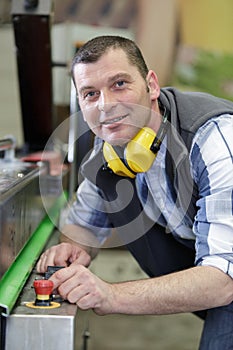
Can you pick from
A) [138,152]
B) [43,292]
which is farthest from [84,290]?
[138,152]

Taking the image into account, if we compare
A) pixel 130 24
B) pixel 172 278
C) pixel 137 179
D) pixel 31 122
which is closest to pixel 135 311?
pixel 172 278

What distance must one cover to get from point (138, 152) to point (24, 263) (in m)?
0.31

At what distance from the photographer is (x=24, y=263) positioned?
121 centimetres

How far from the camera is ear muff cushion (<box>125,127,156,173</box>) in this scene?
4.14 ft

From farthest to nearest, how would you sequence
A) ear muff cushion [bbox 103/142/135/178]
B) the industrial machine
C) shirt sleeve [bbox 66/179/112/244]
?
shirt sleeve [bbox 66/179/112/244]
ear muff cushion [bbox 103/142/135/178]
the industrial machine

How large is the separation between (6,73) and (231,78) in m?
1.43

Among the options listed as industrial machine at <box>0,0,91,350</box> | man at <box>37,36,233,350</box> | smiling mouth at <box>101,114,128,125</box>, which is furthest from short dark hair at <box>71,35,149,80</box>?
industrial machine at <box>0,0,91,350</box>

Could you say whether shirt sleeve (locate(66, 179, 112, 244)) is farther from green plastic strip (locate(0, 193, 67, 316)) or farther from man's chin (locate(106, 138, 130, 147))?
man's chin (locate(106, 138, 130, 147))

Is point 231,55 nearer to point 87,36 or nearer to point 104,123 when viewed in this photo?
point 87,36

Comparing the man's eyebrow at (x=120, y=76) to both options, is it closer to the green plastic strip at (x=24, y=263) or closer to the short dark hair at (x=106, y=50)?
the short dark hair at (x=106, y=50)

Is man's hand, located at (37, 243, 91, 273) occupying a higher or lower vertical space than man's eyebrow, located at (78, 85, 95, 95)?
lower

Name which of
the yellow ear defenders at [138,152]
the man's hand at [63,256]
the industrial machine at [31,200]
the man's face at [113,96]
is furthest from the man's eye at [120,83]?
the man's hand at [63,256]

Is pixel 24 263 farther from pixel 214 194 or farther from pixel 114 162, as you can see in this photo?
pixel 214 194

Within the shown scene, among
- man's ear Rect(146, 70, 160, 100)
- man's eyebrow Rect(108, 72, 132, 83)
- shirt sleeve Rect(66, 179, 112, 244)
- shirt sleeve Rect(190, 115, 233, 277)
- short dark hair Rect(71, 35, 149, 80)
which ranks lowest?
shirt sleeve Rect(66, 179, 112, 244)
